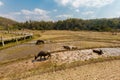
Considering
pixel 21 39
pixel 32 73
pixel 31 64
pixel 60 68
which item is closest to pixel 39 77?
pixel 32 73

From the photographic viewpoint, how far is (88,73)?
15633 mm

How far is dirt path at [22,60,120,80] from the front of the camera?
14406mm

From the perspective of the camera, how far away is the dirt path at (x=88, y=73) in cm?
1441

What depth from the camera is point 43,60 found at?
2150cm

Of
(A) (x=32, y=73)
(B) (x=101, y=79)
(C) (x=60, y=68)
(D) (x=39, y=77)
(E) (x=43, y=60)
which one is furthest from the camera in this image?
(E) (x=43, y=60)

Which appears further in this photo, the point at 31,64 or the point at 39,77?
the point at 31,64

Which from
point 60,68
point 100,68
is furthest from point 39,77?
point 100,68

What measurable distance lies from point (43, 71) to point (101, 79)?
599cm

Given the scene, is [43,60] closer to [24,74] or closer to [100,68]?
[24,74]

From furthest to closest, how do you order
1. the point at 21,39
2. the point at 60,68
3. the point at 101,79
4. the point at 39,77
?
the point at 21,39 < the point at 60,68 < the point at 39,77 < the point at 101,79

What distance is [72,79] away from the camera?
14.1 m

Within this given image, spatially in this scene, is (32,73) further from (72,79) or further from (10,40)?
(10,40)

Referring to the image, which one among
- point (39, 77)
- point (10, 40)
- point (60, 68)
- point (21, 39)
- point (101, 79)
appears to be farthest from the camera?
point (21, 39)

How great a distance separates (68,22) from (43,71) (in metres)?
107
